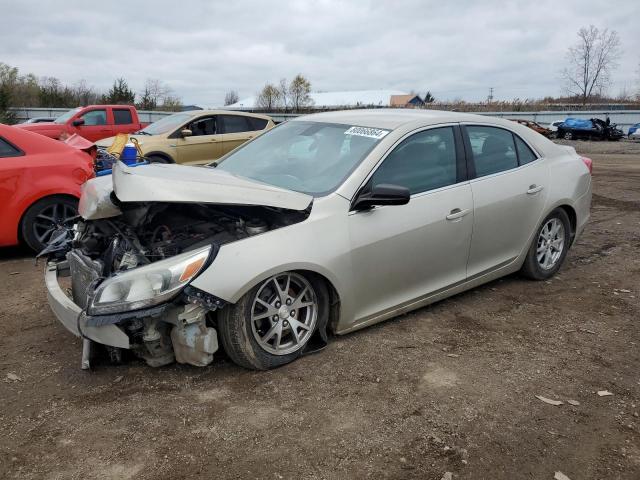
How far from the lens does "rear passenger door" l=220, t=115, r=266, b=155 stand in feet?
37.8

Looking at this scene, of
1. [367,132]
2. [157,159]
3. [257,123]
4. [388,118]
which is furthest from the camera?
[257,123]

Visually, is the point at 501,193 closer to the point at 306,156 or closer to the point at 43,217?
the point at 306,156

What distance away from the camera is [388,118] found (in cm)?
428

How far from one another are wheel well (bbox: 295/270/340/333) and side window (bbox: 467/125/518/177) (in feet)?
5.40

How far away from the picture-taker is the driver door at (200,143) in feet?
36.0

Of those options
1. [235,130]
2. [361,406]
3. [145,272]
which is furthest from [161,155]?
[361,406]

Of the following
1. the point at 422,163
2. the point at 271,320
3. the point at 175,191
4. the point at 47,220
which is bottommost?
the point at 271,320

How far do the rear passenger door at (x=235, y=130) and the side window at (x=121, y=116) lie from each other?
4621mm

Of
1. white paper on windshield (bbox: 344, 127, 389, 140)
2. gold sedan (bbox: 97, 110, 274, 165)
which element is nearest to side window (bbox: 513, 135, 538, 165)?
white paper on windshield (bbox: 344, 127, 389, 140)

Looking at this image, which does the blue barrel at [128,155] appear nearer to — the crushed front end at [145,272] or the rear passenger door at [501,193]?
the crushed front end at [145,272]

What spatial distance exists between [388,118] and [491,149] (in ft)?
3.20

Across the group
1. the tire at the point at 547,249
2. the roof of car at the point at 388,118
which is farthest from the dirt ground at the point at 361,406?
the roof of car at the point at 388,118

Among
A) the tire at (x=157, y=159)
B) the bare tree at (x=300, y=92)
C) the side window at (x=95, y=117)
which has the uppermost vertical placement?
the bare tree at (x=300, y=92)

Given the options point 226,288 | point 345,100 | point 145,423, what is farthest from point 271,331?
point 345,100
